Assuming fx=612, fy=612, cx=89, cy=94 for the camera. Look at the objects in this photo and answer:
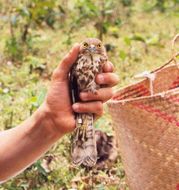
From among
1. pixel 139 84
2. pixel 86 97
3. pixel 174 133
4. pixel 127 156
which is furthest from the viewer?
pixel 139 84

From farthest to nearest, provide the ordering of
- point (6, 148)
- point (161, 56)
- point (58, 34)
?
point (58, 34), point (161, 56), point (6, 148)

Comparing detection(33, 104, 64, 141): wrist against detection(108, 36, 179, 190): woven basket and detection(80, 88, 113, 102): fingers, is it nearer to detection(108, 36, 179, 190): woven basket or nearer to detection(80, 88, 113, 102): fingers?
detection(80, 88, 113, 102): fingers

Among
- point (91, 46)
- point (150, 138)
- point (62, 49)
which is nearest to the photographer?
point (91, 46)

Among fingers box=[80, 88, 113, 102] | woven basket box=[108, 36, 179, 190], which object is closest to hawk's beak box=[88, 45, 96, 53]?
fingers box=[80, 88, 113, 102]

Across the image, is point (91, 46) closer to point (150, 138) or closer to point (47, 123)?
point (47, 123)

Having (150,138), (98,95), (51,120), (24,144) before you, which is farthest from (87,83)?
(150,138)

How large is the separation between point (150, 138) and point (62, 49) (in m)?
3.22

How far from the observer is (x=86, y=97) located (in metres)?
1.82

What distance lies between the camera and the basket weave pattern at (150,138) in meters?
2.51

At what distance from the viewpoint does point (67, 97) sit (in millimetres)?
1931

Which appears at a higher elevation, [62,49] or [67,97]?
[62,49]

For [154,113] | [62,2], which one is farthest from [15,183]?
[62,2]

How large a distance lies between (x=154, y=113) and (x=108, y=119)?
1.49 metres

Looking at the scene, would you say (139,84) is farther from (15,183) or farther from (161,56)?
(161,56)
